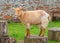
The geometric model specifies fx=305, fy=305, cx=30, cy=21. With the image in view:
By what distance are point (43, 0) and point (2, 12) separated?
2925mm

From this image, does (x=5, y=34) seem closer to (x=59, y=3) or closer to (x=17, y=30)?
(x=17, y=30)

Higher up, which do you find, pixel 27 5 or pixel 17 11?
pixel 17 11

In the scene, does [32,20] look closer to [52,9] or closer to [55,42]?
[55,42]

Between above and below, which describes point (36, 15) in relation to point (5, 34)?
above

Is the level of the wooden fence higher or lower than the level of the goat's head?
lower

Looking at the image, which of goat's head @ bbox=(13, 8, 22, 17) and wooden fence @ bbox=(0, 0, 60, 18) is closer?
goat's head @ bbox=(13, 8, 22, 17)

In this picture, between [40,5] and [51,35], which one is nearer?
[51,35]

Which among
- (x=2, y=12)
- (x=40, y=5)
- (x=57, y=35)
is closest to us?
(x=57, y=35)

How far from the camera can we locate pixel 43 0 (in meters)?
14.9

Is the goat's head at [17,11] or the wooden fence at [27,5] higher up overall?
the goat's head at [17,11]

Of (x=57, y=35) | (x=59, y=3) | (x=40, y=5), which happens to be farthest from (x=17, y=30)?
(x=59, y=3)

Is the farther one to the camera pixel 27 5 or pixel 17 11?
pixel 27 5

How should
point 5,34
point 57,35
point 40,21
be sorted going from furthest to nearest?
point 57,35
point 5,34
point 40,21

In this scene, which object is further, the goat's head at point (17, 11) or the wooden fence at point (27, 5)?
the wooden fence at point (27, 5)
